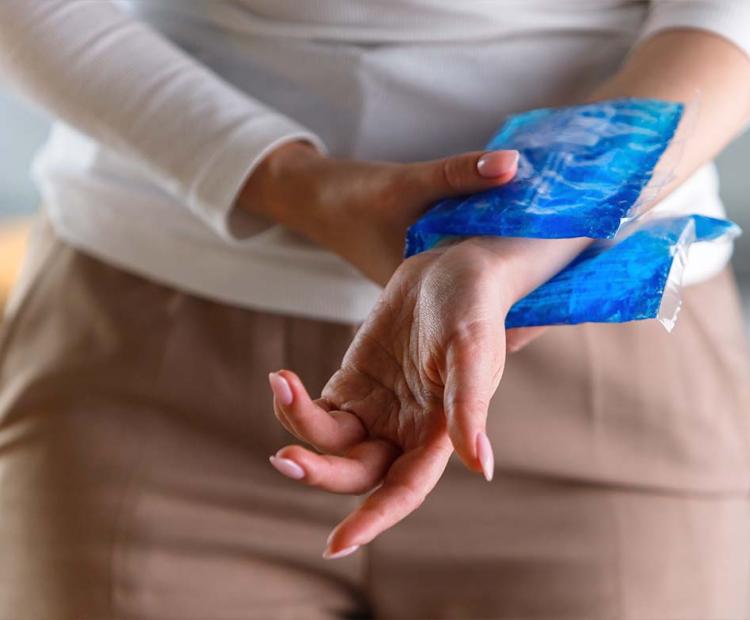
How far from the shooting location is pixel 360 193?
1.68ft

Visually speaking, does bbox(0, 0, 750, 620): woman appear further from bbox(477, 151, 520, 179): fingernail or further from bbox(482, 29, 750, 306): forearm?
bbox(477, 151, 520, 179): fingernail

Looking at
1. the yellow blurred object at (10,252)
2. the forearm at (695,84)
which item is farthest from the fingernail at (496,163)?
the yellow blurred object at (10,252)

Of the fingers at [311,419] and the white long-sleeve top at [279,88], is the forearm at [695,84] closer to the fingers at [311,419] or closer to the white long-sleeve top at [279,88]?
the white long-sleeve top at [279,88]

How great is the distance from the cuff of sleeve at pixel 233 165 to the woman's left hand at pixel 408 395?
139 millimetres

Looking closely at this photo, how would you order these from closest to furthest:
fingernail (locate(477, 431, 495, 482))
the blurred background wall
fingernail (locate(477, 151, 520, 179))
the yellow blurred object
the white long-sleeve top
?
fingernail (locate(477, 431, 495, 482)) < fingernail (locate(477, 151, 520, 179)) < the white long-sleeve top < the yellow blurred object < the blurred background wall

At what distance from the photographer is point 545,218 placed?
0.44 metres

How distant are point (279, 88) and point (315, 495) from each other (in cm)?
25

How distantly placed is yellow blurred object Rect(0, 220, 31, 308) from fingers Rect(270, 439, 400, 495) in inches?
34.9

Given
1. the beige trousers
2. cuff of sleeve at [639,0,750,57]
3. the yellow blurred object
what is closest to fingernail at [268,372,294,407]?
the beige trousers

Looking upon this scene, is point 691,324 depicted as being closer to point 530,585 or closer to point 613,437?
point 613,437

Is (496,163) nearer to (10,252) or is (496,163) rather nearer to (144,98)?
(144,98)

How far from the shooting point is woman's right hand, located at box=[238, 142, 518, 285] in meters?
0.48

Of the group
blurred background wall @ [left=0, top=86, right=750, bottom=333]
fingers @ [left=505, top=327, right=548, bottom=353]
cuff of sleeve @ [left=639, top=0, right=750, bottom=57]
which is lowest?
blurred background wall @ [left=0, top=86, right=750, bottom=333]

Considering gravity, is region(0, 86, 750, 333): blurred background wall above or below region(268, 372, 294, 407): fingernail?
below
